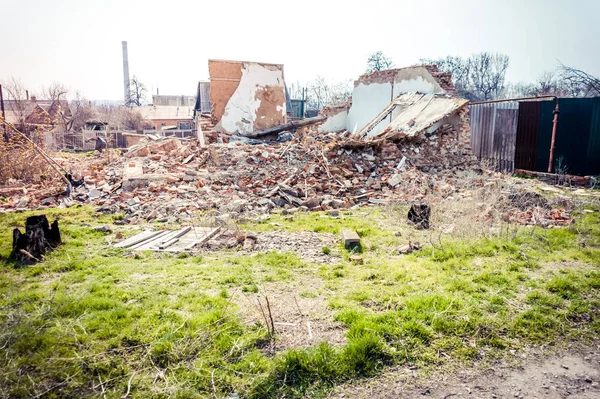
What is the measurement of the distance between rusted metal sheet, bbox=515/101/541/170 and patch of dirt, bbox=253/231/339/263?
9023 millimetres

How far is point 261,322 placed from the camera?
3.63 m

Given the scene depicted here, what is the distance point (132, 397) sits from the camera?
267cm

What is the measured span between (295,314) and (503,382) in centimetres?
193

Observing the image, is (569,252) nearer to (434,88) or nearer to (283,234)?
(283,234)

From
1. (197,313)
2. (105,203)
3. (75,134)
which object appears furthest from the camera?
(75,134)

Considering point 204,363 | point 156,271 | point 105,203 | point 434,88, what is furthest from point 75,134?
point 204,363

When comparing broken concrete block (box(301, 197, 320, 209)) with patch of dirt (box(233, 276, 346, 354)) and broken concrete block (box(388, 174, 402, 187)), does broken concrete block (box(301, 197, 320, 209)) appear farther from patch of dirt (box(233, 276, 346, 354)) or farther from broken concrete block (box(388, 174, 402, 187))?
patch of dirt (box(233, 276, 346, 354))

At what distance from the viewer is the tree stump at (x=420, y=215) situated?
684 centimetres

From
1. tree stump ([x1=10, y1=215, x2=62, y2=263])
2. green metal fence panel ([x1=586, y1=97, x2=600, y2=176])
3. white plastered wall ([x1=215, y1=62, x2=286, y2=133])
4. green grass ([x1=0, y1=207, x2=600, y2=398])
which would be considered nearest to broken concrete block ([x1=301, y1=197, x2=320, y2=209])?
green grass ([x1=0, y1=207, x2=600, y2=398])

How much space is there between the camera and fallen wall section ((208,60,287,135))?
51.9 feet

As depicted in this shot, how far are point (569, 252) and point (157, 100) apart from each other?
55478mm

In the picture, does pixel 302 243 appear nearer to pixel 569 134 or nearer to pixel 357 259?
pixel 357 259

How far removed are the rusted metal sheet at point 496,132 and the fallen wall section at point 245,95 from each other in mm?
8403

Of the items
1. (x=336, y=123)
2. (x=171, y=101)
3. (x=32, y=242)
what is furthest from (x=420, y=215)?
(x=171, y=101)
